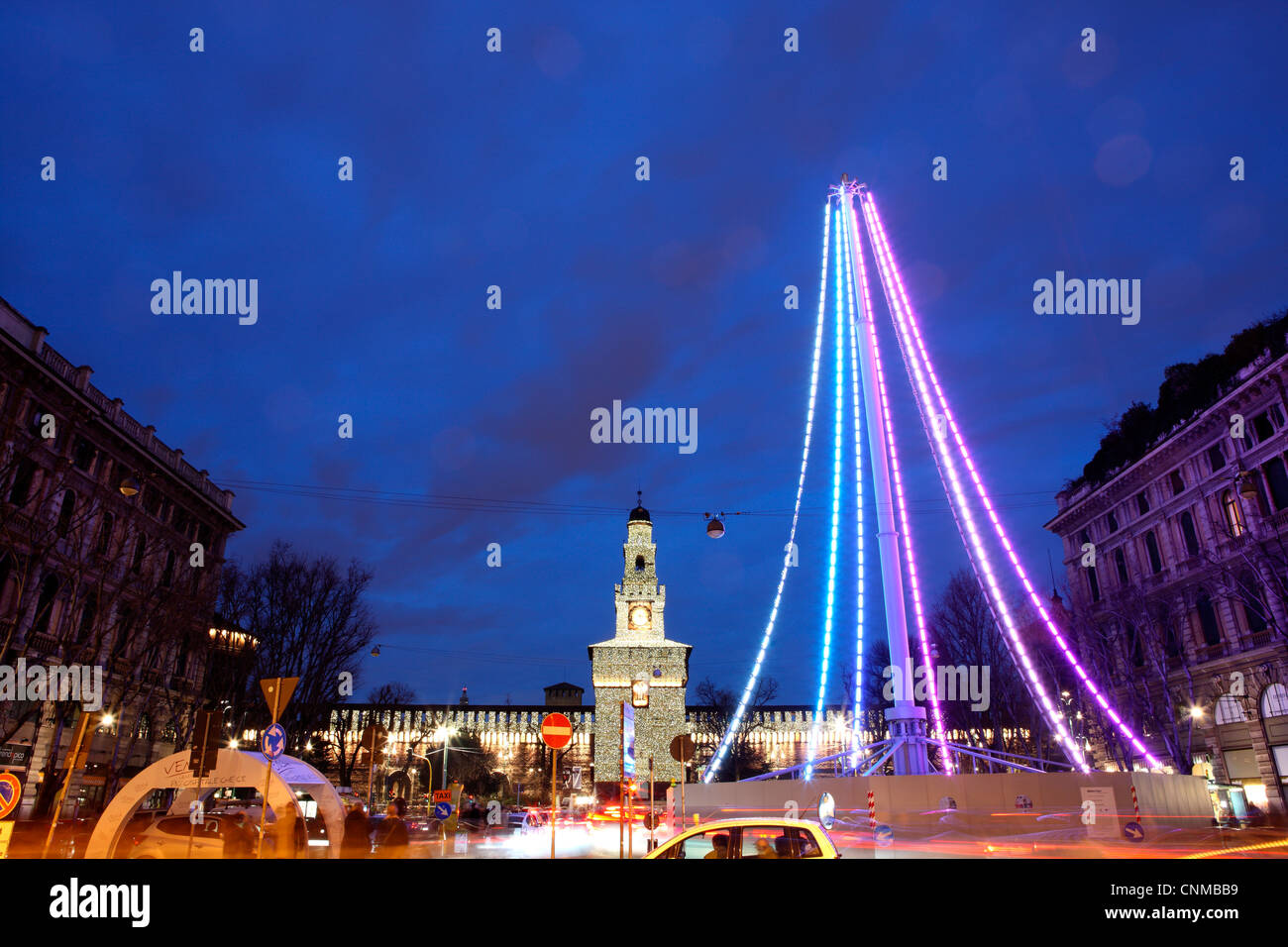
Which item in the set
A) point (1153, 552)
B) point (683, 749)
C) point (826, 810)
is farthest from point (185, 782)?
point (1153, 552)

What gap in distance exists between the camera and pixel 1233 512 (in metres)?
36.9

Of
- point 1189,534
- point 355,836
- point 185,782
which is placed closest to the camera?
point 185,782

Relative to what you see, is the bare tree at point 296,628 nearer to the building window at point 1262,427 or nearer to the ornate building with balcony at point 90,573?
the ornate building with balcony at point 90,573

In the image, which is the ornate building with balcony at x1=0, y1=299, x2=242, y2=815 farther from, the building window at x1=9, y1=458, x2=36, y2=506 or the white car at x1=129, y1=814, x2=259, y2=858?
the white car at x1=129, y1=814, x2=259, y2=858

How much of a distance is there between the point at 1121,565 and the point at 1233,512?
10.9 m

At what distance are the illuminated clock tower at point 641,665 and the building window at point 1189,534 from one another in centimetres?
6081

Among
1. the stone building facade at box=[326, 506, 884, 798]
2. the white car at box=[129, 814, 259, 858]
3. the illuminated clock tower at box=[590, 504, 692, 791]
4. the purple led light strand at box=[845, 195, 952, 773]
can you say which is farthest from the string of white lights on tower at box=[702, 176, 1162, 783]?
the illuminated clock tower at box=[590, 504, 692, 791]

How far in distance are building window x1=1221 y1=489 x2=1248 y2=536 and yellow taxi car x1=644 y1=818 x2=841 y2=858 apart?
37835mm

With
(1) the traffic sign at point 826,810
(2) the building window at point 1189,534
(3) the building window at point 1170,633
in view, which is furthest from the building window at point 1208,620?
(1) the traffic sign at point 826,810

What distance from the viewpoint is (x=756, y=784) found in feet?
87.8

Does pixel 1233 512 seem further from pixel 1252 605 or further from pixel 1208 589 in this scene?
pixel 1252 605

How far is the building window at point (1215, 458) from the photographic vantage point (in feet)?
124
